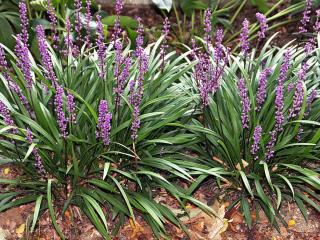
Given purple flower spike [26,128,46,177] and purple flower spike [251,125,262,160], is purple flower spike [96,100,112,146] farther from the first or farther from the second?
purple flower spike [251,125,262,160]

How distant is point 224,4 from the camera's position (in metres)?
6.52

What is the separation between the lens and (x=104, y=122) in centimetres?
318

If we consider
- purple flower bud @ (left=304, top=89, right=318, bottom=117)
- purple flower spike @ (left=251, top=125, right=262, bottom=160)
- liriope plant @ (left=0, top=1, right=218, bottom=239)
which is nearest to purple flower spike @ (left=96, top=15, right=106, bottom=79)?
liriope plant @ (left=0, top=1, right=218, bottom=239)

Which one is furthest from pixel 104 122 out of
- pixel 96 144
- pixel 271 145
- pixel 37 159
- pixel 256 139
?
pixel 271 145

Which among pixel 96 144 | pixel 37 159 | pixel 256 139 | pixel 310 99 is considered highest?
pixel 310 99

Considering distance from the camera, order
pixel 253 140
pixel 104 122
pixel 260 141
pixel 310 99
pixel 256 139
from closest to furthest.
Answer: pixel 104 122
pixel 256 139
pixel 260 141
pixel 310 99
pixel 253 140

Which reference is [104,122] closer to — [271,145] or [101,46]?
[101,46]

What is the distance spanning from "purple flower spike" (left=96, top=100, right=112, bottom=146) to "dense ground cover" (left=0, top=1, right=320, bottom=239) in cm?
1

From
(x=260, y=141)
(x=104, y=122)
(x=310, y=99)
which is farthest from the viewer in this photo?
(x=310, y=99)

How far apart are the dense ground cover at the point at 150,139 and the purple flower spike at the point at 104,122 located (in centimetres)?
1

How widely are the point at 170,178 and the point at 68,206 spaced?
27.5 inches

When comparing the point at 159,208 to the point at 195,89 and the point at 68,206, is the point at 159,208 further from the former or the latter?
the point at 195,89

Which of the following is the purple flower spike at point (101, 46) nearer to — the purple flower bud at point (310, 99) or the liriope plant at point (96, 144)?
the liriope plant at point (96, 144)

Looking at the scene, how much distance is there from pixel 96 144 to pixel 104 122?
281 mm
